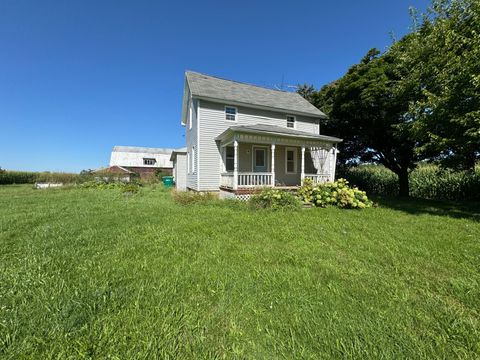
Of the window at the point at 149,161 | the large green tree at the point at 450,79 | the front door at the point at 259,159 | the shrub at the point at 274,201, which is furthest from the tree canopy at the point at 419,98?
the window at the point at 149,161

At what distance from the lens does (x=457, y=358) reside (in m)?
1.81

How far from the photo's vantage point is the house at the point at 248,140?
1106cm

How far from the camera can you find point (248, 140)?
10508 millimetres

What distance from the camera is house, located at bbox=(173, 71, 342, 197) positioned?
11.1m

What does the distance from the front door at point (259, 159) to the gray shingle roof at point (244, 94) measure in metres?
2.85

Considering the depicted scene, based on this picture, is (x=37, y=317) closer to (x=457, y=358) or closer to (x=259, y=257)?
(x=259, y=257)

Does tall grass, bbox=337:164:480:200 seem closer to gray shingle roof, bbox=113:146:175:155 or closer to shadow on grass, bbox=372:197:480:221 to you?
shadow on grass, bbox=372:197:480:221

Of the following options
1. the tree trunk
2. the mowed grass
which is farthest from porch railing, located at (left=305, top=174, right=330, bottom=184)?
the mowed grass

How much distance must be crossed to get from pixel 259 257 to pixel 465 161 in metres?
11.3

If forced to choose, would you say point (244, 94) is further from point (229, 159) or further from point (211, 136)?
point (229, 159)

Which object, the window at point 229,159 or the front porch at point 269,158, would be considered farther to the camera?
the window at point 229,159

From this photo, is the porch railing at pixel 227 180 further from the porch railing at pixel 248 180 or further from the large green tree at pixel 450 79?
the large green tree at pixel 450 79

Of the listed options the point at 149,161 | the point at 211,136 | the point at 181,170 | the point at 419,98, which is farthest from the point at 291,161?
the point at 149,161

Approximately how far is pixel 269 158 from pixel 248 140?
3.38m
